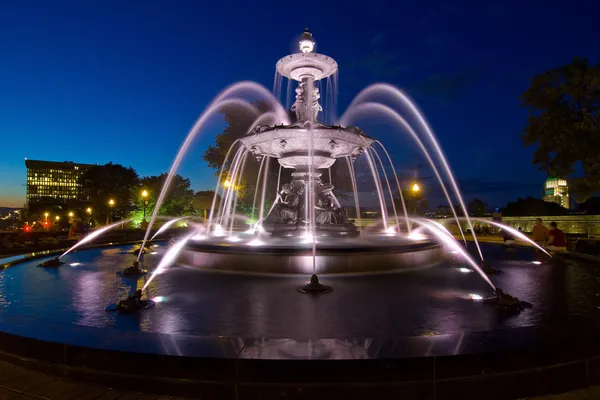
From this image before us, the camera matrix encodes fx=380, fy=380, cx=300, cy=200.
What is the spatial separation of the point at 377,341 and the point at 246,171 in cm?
3552

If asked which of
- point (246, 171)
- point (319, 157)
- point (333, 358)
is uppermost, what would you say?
point (246, 171)

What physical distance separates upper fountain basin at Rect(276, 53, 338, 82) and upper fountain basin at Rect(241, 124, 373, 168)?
11.4 feet

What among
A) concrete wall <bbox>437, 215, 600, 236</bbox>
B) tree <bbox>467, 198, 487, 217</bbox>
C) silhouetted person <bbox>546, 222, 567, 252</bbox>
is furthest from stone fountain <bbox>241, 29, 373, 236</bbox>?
tree <bbox>467, 198, 487, 217</bbox>

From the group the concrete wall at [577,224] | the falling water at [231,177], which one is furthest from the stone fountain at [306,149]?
the concrete wall at [577,224]

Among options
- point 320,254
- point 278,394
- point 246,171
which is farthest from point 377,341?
point 246,171

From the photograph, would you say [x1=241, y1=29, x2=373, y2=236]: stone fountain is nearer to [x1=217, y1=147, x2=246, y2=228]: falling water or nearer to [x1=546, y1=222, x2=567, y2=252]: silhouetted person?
[x1=217, y1=147, x2=246, y2=228]: falling water

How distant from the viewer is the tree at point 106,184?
237 feet

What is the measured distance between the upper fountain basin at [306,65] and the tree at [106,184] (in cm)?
6309

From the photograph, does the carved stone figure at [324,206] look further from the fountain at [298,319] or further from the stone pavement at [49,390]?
the stone pavement at [49,390]

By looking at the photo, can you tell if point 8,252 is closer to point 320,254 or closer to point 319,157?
point 319,157

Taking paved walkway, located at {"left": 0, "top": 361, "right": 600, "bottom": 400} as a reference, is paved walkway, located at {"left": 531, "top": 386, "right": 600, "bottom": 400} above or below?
below

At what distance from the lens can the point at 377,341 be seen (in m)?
3.83

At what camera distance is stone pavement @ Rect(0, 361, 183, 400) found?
3498mm

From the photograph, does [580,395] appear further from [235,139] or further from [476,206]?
[476,206]
